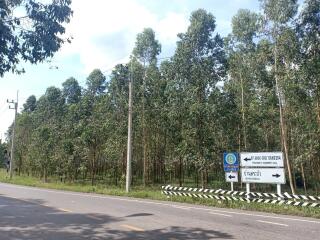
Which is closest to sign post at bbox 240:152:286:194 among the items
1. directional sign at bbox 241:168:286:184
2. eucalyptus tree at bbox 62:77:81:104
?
Result: directional sign at bbox 241:168:286:184

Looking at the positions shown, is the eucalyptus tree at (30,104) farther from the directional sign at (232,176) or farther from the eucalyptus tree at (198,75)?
the directional sign at (232,176)

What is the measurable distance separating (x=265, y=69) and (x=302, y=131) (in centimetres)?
622

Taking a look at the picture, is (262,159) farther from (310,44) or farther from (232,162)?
(310,44)

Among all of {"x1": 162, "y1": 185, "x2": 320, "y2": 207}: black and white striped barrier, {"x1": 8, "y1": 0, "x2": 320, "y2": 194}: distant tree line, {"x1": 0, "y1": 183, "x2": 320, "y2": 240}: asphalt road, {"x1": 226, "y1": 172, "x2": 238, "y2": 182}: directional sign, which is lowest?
{"x1": 0, "y1": 183, "x2": 320, "y2": 240}: asphalt road

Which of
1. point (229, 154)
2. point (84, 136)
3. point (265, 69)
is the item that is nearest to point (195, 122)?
point (265, 69)

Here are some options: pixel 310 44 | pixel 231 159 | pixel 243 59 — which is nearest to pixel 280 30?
pixel 310 44

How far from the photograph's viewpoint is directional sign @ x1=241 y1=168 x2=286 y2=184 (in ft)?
65.9

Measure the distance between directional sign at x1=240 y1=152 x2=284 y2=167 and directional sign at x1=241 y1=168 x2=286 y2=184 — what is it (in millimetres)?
241

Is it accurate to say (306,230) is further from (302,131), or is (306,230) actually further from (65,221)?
(302,131)

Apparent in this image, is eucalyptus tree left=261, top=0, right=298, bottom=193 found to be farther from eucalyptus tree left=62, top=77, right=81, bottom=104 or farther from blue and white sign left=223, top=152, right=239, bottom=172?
eucalyptus tree left=62, top=77, right=81, bottom=104

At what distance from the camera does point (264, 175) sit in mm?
20688

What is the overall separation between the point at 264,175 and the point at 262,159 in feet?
2.56

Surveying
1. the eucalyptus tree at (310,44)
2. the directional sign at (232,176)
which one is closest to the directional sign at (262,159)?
the directional sign at (232,176)

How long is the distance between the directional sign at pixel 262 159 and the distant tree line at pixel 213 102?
8.37m
